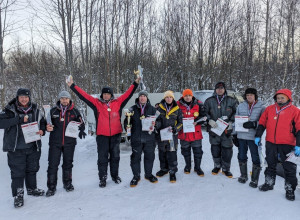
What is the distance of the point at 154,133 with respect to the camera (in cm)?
409

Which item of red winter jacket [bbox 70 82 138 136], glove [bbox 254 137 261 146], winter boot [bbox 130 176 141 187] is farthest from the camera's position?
winter boot [bbox 130 176 141 187]

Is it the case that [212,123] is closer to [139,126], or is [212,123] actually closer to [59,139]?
[139,126]

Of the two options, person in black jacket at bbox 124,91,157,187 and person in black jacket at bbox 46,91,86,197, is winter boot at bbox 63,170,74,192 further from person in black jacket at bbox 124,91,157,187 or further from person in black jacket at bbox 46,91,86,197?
person in black jacket at bbox 124,91,157,187

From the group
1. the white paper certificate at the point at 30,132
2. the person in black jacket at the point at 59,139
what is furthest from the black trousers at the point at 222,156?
the white paper certificate at the point at 30,132

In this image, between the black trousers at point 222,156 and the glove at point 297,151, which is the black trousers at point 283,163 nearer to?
the glove at point 297,151

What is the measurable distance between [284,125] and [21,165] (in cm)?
440

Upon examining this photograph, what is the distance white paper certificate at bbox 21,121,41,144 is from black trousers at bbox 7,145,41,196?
0.20 m

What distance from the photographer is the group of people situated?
3.36 metres

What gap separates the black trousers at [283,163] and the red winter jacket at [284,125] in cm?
9

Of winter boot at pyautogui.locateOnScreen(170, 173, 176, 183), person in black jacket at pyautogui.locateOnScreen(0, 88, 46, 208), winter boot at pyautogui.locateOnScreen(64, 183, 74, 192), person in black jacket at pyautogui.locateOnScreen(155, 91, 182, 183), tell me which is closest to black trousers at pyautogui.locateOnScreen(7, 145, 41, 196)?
A: person in black jacket at pyautogui.locateOnScreen(0, 88, 46, 208)

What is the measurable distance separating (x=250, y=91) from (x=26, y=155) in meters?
4.20

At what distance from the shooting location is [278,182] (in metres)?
3.96

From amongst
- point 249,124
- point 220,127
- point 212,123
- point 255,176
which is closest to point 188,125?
point 212,123

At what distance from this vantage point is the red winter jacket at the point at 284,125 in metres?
3.25
